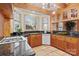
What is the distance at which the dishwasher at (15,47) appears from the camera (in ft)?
7.42

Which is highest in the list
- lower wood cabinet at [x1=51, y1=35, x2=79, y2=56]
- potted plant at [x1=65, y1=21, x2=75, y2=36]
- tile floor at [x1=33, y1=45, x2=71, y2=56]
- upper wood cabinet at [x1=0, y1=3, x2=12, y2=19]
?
upper wood cabinet at [x1=0, y1=3, x2=12, y2=19]

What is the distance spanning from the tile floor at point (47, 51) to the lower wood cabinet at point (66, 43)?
6cm

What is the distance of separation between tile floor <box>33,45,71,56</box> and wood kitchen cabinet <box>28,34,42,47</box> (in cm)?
6

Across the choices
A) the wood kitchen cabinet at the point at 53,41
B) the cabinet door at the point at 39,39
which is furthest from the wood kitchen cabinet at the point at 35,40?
the wood kitchen cabinet at the point at 53,41

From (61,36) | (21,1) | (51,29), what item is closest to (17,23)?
(21,1)

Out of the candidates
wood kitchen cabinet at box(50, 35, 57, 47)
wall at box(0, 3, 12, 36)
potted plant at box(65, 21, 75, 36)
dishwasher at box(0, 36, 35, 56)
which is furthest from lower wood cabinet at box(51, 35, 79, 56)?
wall at box(0, 3, 12, 36)

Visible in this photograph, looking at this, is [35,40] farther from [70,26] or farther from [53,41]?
[70,26]

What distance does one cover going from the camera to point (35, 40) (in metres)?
2.32

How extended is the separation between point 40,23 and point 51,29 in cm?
19

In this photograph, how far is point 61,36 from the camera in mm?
2324

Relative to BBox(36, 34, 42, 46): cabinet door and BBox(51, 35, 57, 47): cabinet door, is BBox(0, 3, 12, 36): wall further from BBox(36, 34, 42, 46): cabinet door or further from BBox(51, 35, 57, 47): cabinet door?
BBox(51, 35, 57, 47): cabinet door

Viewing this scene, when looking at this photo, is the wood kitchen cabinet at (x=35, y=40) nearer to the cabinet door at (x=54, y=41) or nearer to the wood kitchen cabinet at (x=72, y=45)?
the cabinet door at (x=54, y=41)

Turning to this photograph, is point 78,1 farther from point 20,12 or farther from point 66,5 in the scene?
point 20,12

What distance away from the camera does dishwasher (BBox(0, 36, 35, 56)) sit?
2262 millimetres
